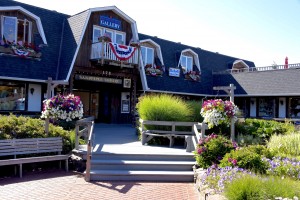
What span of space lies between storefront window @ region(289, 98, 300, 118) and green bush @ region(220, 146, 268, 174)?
1679cm

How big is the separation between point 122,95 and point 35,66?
687cm

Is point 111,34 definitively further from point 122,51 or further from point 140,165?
point 140,165

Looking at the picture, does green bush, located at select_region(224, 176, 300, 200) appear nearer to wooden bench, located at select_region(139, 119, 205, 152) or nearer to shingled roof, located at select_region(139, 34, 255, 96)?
wooden bench, located at select_region(139, 119, 205, 152)

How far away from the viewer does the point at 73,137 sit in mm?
10320

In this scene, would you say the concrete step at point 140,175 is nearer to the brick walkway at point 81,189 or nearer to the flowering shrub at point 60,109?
the brick walkway at point 81,189

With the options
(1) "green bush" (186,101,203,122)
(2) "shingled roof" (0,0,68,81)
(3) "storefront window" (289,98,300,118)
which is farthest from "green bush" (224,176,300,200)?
(3) "storefront window" (289,98,300,118)

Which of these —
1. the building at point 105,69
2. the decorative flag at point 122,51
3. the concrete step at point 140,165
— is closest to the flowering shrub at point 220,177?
the concrete step at point 140,165

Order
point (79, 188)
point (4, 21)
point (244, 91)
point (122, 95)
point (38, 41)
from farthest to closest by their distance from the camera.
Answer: point (244, 91)
point (122, 95)
point (38, 41)
point (4, 21)
point (79, 188)

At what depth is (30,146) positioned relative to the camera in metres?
8.88

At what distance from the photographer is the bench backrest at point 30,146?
8406mm

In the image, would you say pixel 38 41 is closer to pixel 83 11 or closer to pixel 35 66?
pixel 35 66

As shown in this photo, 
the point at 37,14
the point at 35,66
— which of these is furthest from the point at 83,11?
the point at 35,66

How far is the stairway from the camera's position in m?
8.13

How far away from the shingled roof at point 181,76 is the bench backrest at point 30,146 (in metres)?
10.8
